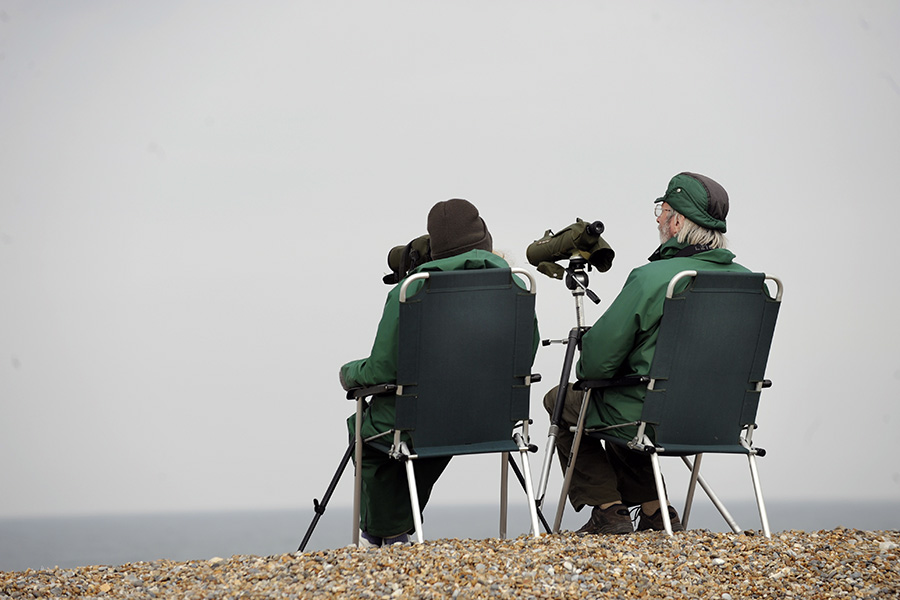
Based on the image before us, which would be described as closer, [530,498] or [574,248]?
[530,498]

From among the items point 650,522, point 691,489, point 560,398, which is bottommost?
point 650,522

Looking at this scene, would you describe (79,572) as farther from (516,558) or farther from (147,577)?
(516,558)

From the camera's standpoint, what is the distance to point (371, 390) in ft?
13.2

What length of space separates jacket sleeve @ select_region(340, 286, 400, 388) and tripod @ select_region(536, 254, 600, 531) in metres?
0.80

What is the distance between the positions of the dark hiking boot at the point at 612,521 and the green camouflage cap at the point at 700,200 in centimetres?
127

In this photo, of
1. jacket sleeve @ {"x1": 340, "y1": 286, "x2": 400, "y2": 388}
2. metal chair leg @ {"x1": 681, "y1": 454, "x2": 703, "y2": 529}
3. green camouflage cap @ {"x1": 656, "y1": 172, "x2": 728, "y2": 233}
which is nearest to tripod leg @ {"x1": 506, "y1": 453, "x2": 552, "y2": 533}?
metal chair leg @ {"x1": 681, "y1": 454, "x2": 703, "y2": 529}

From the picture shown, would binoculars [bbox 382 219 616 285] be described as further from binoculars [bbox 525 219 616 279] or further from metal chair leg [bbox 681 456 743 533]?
metal chair leg [bbox 681 456 743 533]

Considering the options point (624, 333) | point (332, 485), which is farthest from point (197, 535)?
point (624, 333)

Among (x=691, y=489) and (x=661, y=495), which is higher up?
(x=661, y=495)

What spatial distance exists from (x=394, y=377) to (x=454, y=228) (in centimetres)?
71

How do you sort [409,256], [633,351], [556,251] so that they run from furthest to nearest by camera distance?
1. [556,251]
2. [409,256]
3. [633,351]

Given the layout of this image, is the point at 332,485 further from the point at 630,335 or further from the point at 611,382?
the point at 630,335

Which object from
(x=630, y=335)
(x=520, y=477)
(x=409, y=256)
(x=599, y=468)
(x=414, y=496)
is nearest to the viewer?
(x=414, y=496)

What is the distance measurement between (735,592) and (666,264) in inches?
55.6
